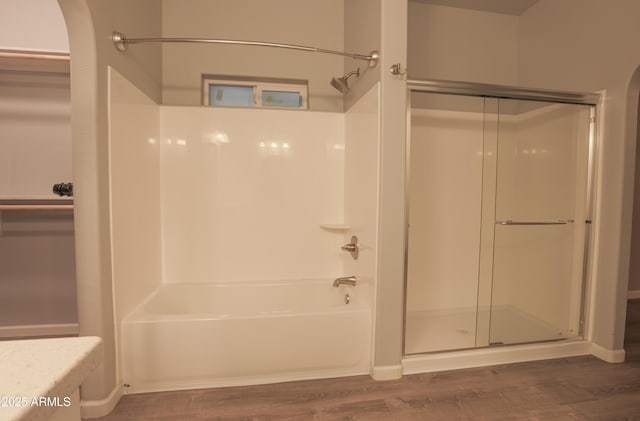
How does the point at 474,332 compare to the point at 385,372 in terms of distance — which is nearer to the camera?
the point at 385,372

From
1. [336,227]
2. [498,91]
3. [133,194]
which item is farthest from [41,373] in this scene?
[498,91]

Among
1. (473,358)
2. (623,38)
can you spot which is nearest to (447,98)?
(623,38)

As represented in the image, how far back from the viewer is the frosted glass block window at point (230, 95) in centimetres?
267

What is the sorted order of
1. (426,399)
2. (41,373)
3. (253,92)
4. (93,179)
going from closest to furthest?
(41,373)
(93,179)
(426,399)
(253,92)

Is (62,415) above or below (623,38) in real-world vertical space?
below

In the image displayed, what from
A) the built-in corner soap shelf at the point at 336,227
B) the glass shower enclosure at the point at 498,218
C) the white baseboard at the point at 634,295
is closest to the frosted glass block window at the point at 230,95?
the built-in corner soap shelf at the point at 336,227

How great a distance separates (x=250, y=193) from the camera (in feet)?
8.22

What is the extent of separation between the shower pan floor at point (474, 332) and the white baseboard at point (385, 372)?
161 millimetres

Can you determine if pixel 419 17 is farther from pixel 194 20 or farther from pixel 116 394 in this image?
pixel 116 394

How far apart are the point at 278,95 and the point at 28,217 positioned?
7.10 feet

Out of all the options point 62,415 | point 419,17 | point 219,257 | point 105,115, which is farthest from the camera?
point 419,17

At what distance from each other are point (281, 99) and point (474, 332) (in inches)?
98.1

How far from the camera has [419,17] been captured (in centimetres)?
272

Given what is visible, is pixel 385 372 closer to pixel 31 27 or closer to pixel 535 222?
pixel 535 222
